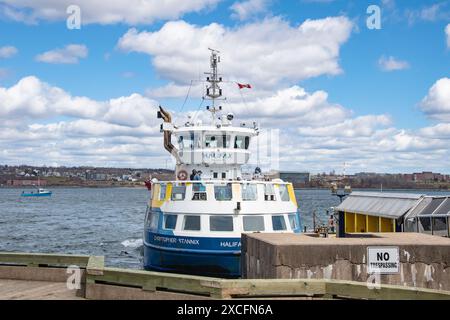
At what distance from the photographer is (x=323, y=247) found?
1006cm

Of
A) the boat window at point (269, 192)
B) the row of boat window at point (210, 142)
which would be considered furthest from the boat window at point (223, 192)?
the row of boat window at point (210, 142)

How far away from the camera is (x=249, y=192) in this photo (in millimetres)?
23516

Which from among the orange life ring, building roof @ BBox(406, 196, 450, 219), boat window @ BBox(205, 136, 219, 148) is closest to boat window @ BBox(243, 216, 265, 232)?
the orange life ring

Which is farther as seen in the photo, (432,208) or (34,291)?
(432,208)

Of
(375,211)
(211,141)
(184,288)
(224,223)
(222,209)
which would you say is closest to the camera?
(184,288)

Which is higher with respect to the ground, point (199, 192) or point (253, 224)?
point (199, 192)

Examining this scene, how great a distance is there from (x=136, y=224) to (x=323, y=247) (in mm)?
57857

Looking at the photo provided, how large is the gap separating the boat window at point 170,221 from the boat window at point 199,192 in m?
1.18

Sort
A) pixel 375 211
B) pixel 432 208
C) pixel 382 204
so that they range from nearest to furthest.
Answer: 1. pixel 432 208
2. pixel 375 211
3. pixel 382 204

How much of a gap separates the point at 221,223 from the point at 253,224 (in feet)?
4.34

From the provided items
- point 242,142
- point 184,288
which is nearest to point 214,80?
point 242,142

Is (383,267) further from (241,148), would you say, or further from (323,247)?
(241,148)

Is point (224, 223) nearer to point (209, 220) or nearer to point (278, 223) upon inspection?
point (209, 220)
